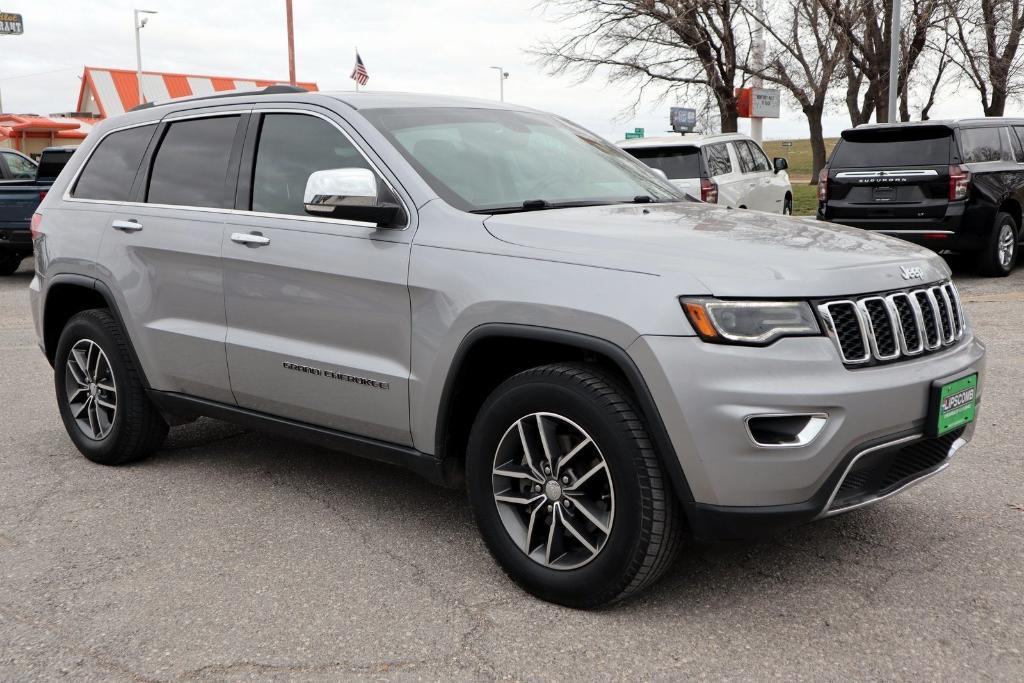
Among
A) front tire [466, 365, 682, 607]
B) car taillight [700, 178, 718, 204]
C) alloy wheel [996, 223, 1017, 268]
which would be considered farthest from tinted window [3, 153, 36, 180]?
front tire [466, 365, 682, 607]

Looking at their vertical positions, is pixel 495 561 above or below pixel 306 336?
below

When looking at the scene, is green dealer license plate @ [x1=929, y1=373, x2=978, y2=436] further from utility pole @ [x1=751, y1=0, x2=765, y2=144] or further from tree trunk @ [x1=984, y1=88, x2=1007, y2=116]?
tree trunk @ [x1=984, y1=88, x2=1007, y2=116]

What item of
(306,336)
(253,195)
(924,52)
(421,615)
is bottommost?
(421,615)

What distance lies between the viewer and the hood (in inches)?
123

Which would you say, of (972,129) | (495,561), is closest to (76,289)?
(495,561)

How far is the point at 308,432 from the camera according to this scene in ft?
14.2

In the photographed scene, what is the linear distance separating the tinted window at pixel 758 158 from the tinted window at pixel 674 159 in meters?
2.46

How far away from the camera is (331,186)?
150 inches

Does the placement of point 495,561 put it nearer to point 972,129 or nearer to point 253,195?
point 253,195

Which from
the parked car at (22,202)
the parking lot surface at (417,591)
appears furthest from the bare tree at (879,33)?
the parking lot surface at (417,591)

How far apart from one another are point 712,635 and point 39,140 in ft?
125

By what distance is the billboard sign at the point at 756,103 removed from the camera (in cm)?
2747

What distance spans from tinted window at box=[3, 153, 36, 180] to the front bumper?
16107mm

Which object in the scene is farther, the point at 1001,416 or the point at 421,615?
the point at 1001,416
